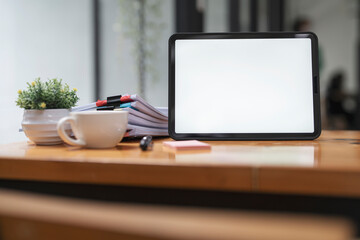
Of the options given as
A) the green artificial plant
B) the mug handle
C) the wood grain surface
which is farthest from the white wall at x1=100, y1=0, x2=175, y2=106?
the wood grain surface

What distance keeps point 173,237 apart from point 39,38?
128 cm

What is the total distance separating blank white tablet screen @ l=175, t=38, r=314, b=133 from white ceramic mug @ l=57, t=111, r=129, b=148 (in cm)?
18

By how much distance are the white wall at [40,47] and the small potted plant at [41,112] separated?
0.97ft

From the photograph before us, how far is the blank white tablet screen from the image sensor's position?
80 centimetres

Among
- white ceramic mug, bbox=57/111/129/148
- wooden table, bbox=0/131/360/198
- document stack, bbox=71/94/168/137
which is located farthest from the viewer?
document stack, bbox=71/94/168/137

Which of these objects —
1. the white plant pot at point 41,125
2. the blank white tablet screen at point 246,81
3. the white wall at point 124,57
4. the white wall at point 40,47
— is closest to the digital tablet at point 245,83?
the blank white tablet screen at point 246,81

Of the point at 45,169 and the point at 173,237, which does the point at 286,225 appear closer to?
the point at 173,237

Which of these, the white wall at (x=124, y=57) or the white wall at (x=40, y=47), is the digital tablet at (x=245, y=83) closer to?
the white wall at (x=40, y=47)

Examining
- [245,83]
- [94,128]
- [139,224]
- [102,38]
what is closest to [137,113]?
[94,128]

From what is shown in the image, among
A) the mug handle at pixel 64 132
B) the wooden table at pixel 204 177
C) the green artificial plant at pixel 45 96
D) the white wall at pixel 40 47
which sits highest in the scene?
the white wall at pixel 40 47

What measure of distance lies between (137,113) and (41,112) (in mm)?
212

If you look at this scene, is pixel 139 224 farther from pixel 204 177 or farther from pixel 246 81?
pixel 246 81

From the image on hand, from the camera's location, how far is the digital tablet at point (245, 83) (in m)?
0.80

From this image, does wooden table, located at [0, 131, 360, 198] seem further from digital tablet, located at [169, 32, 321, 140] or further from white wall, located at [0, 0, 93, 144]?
white wall, located at [0, 0, 93, 144]
